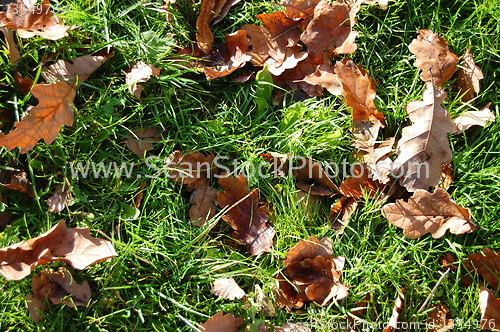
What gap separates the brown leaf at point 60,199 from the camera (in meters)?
2.38

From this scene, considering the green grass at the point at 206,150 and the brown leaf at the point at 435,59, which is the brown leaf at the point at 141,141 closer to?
the green grass at the point at 206,150

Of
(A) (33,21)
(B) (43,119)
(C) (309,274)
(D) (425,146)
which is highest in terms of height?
(A) (33,21)

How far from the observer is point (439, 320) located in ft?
7.36

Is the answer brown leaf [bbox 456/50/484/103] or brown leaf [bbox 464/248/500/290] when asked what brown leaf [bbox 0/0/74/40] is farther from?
brown leaf [bbox 464/248/500/290]

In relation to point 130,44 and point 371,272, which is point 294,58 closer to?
point 130,44

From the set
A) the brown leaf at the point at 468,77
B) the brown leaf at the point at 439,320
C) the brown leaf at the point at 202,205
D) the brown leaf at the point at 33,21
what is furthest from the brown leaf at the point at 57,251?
the brown leaf at the point at 468,77

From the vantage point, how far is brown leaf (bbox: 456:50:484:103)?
8.15 ft

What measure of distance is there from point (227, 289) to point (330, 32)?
145 cm

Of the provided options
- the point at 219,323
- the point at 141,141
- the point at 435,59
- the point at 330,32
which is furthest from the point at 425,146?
the point at 141,141

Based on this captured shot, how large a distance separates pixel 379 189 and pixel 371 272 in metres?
0.42

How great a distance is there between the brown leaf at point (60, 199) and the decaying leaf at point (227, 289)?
86cm

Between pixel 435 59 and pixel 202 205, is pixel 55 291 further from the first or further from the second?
pixel 435 59

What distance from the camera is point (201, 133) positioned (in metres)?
2.51

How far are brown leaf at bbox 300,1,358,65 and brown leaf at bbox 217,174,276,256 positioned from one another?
0.81m
